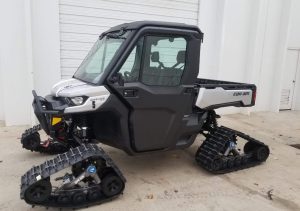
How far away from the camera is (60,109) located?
3.51 m

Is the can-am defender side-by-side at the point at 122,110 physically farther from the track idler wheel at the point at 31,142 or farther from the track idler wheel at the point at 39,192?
the track idler wheel at the point at 31,142

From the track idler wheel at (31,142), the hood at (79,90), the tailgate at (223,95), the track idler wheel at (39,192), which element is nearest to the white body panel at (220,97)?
the tailgate at (223,95)

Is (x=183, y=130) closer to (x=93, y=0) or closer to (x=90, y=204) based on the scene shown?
(x=90, y=204)

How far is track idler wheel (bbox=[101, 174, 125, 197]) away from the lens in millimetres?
3527

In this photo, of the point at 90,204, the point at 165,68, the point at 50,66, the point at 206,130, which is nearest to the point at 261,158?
the point at 206,130

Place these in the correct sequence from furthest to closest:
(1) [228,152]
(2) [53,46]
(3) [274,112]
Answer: (3) [274,112]
(2) [53,46]
(1) [228,152]

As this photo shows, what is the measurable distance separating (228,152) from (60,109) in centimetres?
274

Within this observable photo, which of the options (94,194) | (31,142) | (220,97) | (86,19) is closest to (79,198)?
(94,194)

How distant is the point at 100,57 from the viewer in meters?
4.16

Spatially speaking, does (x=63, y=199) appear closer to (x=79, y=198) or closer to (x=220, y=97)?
(x=79, y=198)

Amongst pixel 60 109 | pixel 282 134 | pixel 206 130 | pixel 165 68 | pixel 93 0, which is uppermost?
pixel 93 0

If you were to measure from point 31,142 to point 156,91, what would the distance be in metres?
2.42

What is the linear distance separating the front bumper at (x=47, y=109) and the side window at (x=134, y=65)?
868 mm

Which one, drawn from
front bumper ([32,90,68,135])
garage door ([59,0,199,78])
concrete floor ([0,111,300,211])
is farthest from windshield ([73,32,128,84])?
garage door ([59,0,199,78])
